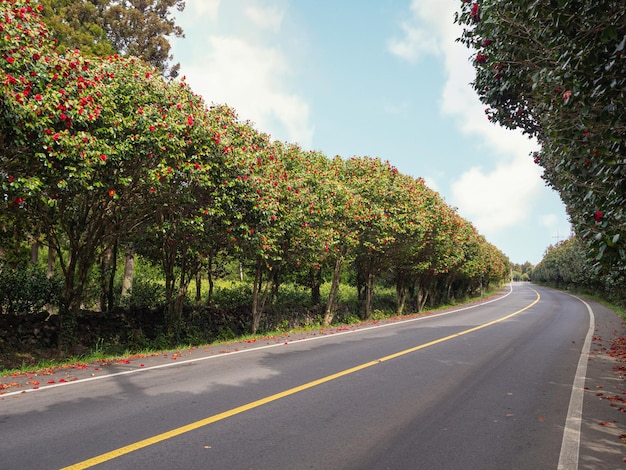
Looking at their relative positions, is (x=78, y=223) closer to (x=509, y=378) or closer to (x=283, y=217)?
(x=283, y=217)

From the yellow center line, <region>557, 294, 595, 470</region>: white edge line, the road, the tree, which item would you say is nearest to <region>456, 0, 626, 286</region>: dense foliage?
<region>557, 294, 595, 470</region>: white edge line

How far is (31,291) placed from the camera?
12578 mm

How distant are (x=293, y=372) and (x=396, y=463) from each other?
4007 mm

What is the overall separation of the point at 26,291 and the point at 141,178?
572cm

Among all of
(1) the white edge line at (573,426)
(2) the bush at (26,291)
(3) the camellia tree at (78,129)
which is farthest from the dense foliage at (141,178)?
(1) the white edge line at (573,426)

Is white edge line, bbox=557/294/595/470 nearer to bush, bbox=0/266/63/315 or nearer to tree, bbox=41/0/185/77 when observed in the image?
bush, bbox=0/266/63/315

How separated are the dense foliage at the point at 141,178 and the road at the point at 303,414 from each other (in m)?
4.07

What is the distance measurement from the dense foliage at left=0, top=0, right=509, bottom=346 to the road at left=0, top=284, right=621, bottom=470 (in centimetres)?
407

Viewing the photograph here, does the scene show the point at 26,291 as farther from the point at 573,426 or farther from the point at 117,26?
the point at 117,26

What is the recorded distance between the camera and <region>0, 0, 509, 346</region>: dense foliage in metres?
7.52

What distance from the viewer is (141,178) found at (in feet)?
33.9

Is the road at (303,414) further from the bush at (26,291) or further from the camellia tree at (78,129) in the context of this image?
the bush at (26,291)

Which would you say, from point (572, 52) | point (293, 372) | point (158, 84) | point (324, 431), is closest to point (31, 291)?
point (158, 84)

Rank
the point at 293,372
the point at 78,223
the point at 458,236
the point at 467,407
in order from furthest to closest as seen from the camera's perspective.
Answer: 1. the point at 458,236
2. the point at 78,223
3. the point at 293,372
4. the point at 467,407
